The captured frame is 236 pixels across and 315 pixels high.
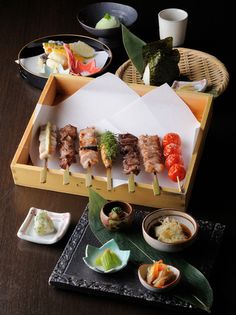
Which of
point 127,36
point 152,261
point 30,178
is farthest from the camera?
point 127,36

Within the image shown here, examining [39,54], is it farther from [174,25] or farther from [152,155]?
[152,155]

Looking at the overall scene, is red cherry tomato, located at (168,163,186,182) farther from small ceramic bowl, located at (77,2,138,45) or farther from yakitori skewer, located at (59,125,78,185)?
small ceramic bowl, located at (77,2,138,45)

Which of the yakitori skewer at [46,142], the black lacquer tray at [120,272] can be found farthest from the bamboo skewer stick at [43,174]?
the black lacquer tray at [120,272]

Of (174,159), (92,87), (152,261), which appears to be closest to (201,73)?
(92,87)

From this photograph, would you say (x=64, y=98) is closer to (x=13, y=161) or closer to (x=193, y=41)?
(x=13, y=161)

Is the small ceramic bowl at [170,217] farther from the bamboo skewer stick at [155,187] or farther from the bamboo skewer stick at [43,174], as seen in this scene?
the bamboo skewer stick at [43,174]

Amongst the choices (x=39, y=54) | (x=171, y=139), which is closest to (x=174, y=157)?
(x=171, y=139)
